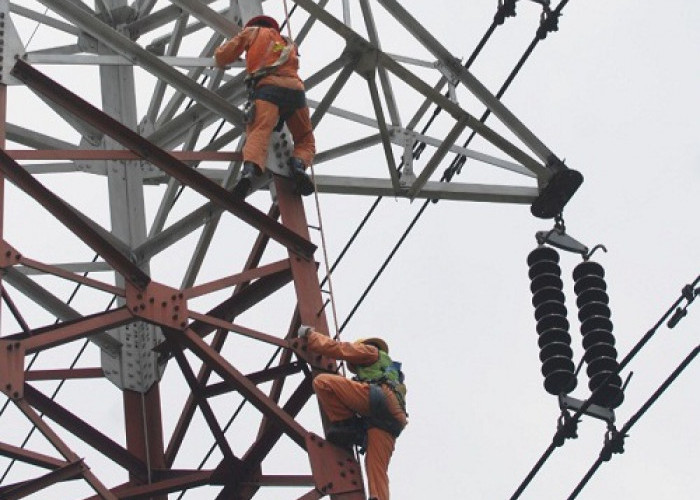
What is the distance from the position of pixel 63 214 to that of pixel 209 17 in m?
2.67

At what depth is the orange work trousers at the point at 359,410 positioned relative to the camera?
1399 cm

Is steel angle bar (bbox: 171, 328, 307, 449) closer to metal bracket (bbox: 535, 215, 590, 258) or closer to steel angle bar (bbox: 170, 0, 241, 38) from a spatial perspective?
steel angle bar (bbox: 170, 0, 241, 38)

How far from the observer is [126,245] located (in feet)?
54.2

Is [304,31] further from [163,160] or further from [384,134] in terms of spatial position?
[163,160]

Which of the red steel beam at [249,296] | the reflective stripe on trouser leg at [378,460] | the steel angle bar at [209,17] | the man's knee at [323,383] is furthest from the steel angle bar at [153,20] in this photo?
the reflective stripe on trouser leg at [378,460]

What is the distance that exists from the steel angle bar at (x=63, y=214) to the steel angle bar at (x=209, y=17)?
242 cm

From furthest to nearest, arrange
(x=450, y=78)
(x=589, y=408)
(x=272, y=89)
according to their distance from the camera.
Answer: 1. (x=450, y=78)
2. (x=272, y=89)
3. (x=589, y=408)

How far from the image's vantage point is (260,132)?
15289mm

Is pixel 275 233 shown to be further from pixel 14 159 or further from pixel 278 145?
pixel 14 159

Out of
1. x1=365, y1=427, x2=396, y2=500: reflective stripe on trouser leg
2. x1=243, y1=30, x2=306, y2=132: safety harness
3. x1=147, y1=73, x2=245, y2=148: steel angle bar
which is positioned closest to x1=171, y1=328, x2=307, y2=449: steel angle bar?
x1=365, y1=427, x2=396, y2=500: reflective stripe on trouser leg

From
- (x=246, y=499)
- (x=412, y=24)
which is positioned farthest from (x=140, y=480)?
(x=412, y=24)

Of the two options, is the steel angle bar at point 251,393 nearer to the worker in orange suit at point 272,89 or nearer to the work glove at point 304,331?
the work glove at point 304,331

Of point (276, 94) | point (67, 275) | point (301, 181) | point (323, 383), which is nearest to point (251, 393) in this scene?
point (323, 383)

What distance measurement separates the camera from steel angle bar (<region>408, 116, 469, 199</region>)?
16.6m
